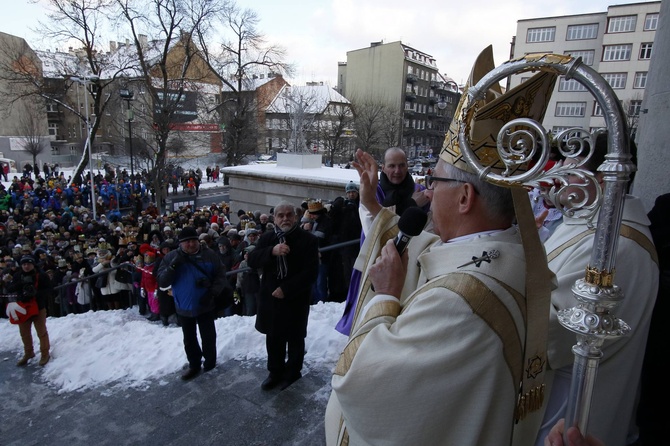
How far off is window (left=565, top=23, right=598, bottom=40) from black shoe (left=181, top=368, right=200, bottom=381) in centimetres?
4638

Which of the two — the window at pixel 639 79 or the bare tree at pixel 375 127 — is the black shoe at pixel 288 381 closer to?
the bare tree at pixel 375 127

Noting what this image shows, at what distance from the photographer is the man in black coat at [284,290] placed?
4391 mm

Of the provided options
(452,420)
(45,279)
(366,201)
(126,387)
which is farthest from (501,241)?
(45,279)

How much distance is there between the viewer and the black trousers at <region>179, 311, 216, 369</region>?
15.8 feet

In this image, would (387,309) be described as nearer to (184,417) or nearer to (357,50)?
(184,417)

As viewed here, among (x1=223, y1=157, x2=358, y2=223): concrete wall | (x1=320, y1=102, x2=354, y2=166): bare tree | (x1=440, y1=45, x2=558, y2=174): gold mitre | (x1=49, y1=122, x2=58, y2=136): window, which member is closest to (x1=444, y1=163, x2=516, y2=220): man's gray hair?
(x1=440, y1=45, x2=558, y2=174): gold mitre

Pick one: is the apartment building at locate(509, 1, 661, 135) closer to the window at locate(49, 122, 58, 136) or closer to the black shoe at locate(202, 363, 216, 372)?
the black shoe at locate(202, 363, 216, 372)

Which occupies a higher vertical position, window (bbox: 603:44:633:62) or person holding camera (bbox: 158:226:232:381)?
window (bbox: 603:44:633:62)

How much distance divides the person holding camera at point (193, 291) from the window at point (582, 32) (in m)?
45.7

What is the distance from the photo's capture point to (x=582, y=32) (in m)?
40.0

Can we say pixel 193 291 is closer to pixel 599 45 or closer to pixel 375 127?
pixel 375 127

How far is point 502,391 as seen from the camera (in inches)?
53.8

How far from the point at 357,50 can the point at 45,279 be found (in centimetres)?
5679

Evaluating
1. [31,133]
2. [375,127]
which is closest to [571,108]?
[375,127]
